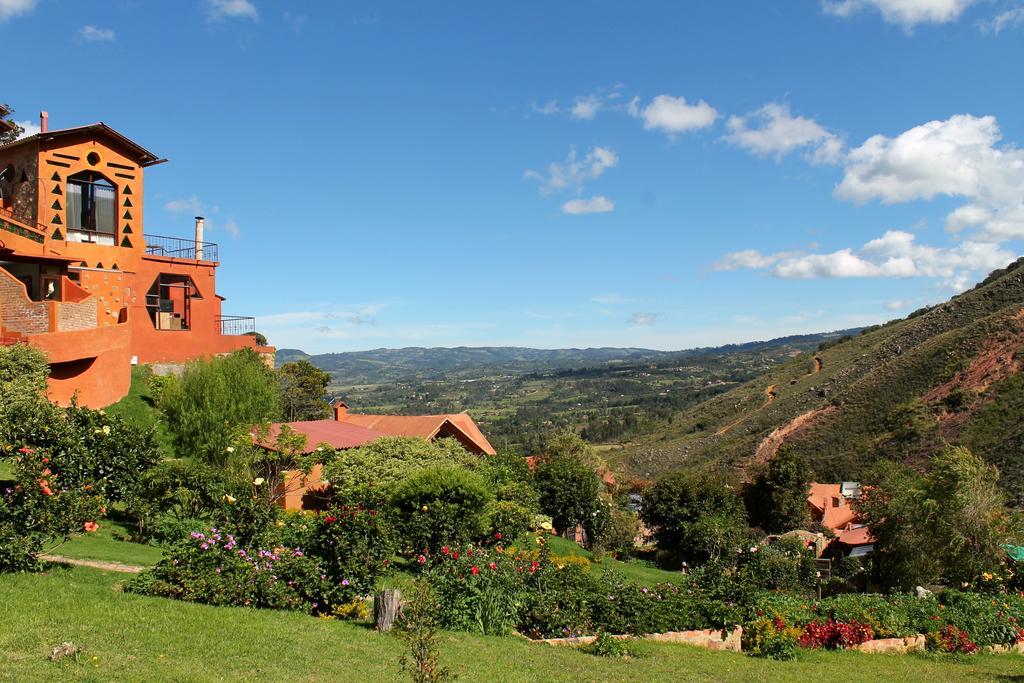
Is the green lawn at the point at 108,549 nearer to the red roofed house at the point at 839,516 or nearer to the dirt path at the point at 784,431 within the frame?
the red roofed house at the point at 839,516

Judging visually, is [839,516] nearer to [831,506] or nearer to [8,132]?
[831,506]

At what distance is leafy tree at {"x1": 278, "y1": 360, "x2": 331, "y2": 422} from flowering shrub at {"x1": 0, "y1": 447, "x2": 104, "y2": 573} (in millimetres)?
37592

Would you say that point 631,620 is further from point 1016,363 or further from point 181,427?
point 1016,363

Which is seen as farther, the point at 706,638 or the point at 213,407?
the point at 213,407

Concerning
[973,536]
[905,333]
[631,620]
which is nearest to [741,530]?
[973,536]

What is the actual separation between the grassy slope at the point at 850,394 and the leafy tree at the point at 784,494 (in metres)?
12.6

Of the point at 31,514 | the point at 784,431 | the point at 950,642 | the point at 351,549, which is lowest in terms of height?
the point at 950,642

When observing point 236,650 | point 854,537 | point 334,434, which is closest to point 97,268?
point 334,434

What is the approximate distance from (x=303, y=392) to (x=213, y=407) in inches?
1291

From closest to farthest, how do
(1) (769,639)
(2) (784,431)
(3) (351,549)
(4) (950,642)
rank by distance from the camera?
(3) (351,549)
(1) (769,639)
(4) (950,642)
(2) (784,431)

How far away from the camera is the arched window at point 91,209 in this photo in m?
28.4

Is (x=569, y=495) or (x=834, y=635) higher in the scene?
(x=834, y=635)

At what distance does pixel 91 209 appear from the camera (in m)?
29.0

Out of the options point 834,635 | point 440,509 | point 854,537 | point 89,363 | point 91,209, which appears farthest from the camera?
point 854,537
